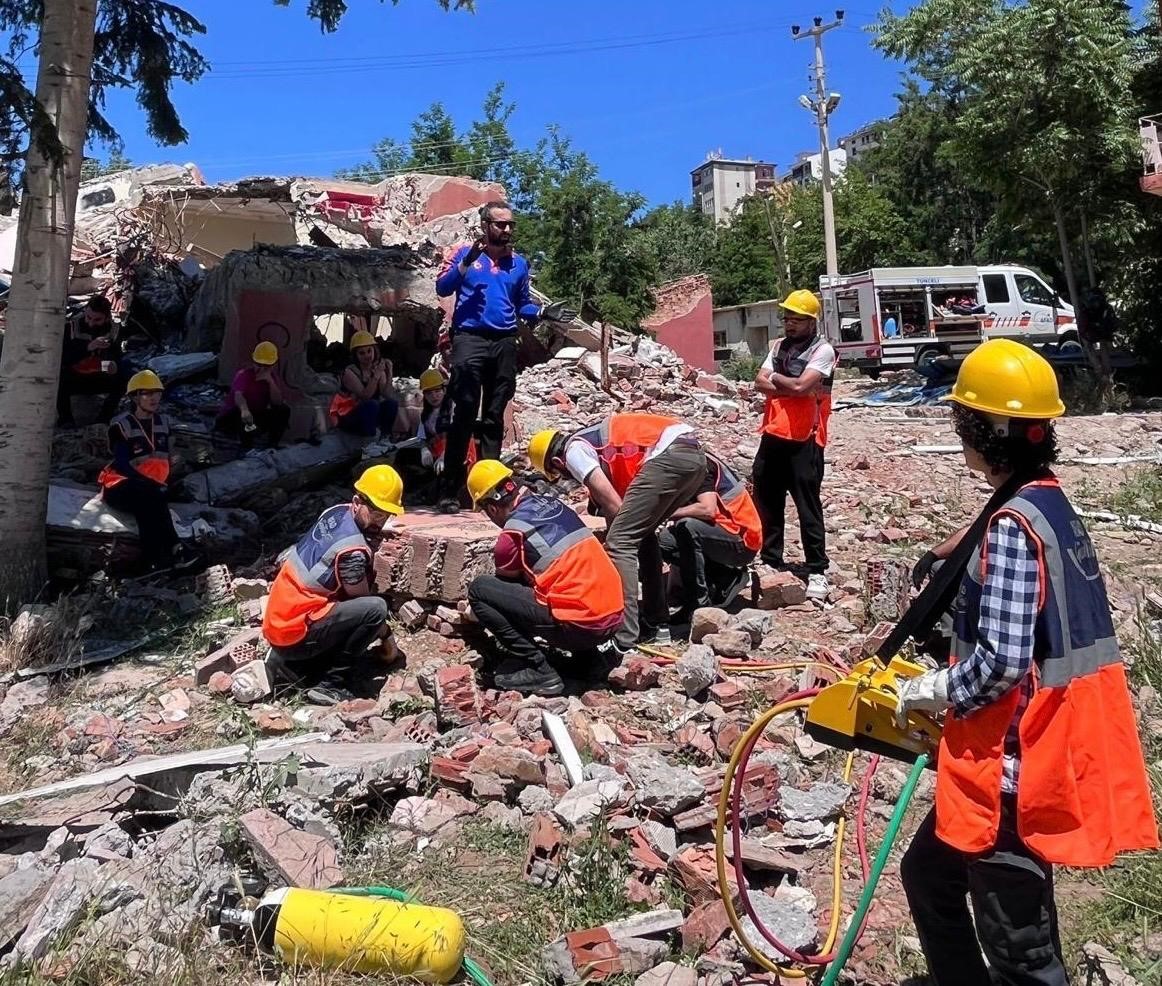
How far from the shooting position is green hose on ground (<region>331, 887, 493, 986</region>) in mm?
2877

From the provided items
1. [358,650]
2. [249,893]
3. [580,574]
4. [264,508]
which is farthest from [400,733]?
[264,508]

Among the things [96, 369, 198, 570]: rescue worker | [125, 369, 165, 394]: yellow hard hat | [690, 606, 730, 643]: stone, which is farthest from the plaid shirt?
[125, 369, 165, 394]: yellow hard hat

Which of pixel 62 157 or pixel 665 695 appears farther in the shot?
pixel 62 157

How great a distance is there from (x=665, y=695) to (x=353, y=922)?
2311 millimetres

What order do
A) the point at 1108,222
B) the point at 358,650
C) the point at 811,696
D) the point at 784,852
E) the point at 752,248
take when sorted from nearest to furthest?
the point at 811,696 < the point at 784,852 < the point at 358,650 < the point at 1108,222 < the point at 752,248

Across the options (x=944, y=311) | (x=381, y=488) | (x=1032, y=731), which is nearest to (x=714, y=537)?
(x=381, y=488)

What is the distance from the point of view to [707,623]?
549cm

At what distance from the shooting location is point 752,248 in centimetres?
4244

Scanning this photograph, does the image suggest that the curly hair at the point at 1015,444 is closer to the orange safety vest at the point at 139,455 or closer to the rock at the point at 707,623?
the rock at the point at 707,623

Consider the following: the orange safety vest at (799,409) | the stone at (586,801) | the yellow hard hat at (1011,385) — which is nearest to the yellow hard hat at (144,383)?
the orange safety vest at (799,409)

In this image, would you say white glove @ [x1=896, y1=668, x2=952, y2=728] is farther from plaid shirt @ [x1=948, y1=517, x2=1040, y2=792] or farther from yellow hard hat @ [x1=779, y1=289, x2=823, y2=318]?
yellow hard hat @ [x1=779, y1=289, x2=823, y2=318]

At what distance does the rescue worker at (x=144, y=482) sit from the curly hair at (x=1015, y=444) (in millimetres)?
5688

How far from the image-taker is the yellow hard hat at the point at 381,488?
495 cm

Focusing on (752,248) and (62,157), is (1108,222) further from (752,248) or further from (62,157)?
(752,248)
